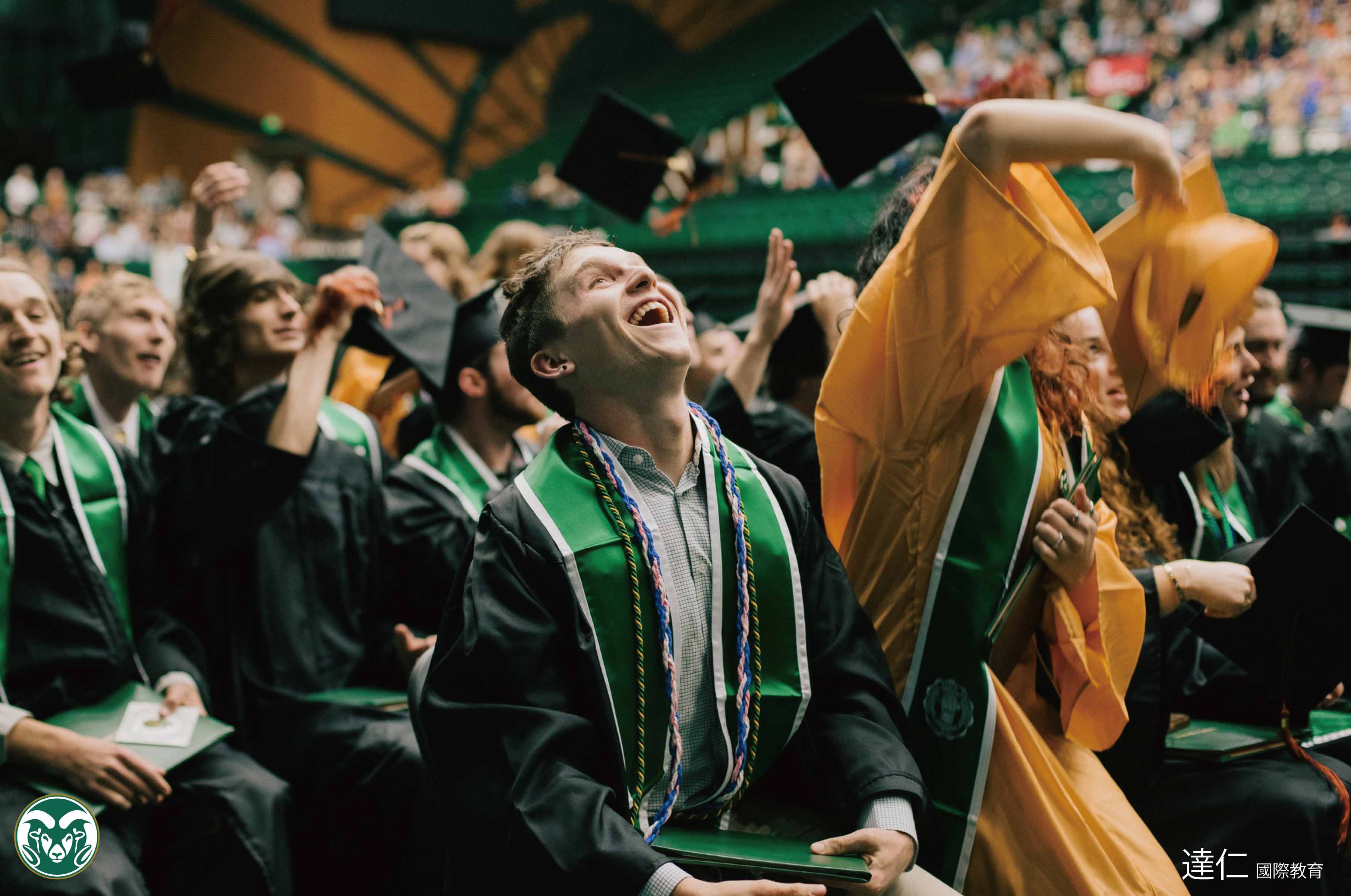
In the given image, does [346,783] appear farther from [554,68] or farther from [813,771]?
[554,68]

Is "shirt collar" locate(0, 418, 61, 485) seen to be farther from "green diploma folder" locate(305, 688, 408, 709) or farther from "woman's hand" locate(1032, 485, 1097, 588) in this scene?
"woman's hand" locate(1032, 485, 1097, 588)

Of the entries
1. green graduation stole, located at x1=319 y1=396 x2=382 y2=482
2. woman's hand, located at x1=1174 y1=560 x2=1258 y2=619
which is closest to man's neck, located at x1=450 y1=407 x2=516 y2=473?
green graduation stole, located at x1=319 y1=396 x2=382 y2=482

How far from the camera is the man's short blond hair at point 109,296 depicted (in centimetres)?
336

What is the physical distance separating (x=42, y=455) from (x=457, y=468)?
3.39 ft

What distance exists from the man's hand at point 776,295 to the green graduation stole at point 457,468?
85cm

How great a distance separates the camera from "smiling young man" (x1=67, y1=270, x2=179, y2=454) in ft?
10.9

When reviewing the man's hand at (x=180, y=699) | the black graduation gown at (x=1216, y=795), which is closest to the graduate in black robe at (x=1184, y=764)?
the black graduation gown at (x=1216, y=795)

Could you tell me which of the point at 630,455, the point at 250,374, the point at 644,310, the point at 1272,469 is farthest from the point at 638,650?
the point at 1272,469

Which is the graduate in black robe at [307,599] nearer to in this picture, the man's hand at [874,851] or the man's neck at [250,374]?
the man's neck at [250,374]

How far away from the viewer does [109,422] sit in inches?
135

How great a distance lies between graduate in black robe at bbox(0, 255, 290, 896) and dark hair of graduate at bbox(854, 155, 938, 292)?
1.72 meters

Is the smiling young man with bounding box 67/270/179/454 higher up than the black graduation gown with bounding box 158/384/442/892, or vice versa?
the smiling young man with bounding box 67/270/179/454

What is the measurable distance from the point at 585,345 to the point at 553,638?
1.57ft

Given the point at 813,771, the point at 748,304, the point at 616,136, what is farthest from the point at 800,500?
the point at 748,304
